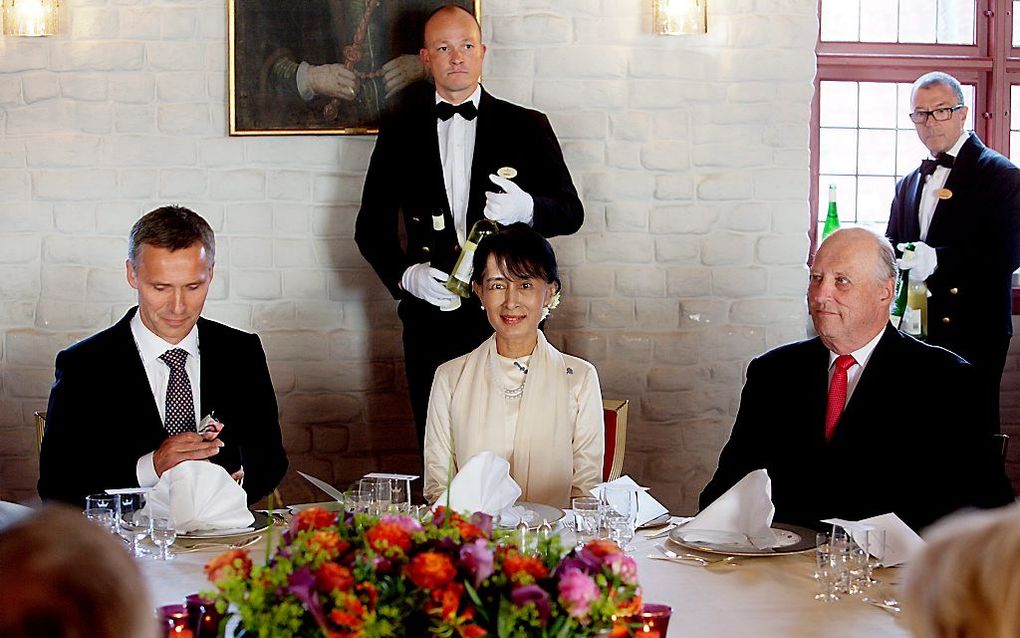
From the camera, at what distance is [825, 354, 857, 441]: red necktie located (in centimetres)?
273

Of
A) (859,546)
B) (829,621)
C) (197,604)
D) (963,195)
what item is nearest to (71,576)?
(197,604)

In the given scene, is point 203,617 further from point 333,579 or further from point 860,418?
point 860,418

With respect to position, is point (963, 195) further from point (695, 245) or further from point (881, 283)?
point (881, 283)

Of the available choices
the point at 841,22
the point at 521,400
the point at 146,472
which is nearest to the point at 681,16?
the point at 841,22

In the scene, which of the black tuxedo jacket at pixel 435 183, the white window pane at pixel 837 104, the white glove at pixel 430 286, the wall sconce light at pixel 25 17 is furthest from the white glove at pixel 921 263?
the wall sconce light at pixel 25 17

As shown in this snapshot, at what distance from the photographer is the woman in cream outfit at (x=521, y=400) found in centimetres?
291

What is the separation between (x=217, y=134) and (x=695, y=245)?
5.43 feet

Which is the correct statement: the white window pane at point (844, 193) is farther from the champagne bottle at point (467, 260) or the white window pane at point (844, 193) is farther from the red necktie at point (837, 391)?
the red necktie at point (837, 391)

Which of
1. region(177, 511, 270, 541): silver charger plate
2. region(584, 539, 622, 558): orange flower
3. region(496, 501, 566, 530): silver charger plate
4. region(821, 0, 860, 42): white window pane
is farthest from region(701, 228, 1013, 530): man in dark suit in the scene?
region(821, 0, 860, 42): white window pane

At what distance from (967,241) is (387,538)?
3.22 m

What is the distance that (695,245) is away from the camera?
436 cm

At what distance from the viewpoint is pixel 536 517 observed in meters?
2.34

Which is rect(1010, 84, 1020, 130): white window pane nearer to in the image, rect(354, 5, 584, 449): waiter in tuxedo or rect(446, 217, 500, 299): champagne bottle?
rect(354, 5, 584, 449): waiter in tuxedo

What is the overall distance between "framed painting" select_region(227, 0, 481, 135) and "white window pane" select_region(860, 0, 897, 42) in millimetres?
1537
